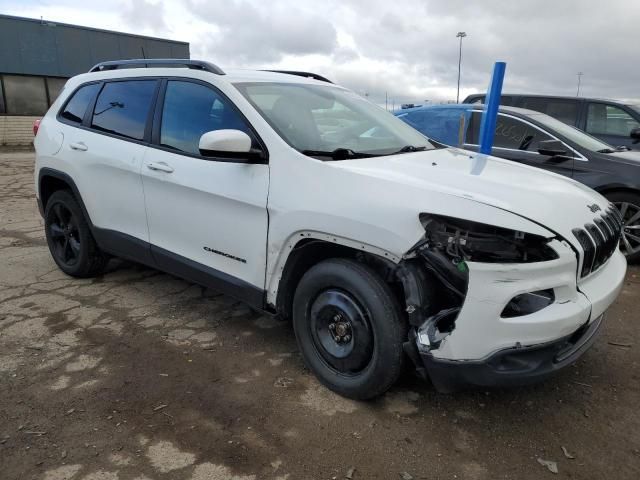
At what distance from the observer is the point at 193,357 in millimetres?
3346

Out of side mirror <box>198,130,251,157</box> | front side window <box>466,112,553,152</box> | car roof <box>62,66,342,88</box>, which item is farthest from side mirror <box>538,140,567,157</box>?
side mirror <box>198,130,251,157</box>

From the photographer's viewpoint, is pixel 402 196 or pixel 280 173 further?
pixel 280 173

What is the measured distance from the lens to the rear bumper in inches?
91.1

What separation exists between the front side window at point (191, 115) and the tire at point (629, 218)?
13.8ft

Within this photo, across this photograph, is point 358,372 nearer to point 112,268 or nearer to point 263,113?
point 263,113

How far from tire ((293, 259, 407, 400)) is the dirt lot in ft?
0.51

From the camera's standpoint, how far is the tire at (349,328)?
2549 millimetres

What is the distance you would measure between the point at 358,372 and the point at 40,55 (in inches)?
821

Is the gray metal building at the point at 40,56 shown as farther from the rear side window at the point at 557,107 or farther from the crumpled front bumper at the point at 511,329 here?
the crumpled front bumper at the point at 511,329

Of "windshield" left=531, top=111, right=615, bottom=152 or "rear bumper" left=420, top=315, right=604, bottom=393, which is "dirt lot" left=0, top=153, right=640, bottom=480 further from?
"windshield" left=531, top=111, right=615, bottom=152

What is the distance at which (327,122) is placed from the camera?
3.34 m

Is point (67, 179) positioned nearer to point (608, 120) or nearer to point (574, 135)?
point (574, 135)

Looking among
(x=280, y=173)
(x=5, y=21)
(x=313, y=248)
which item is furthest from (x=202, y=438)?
(x=5, y=21)

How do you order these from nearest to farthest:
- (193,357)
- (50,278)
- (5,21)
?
(193,357)
(50,278)
(5,21)
